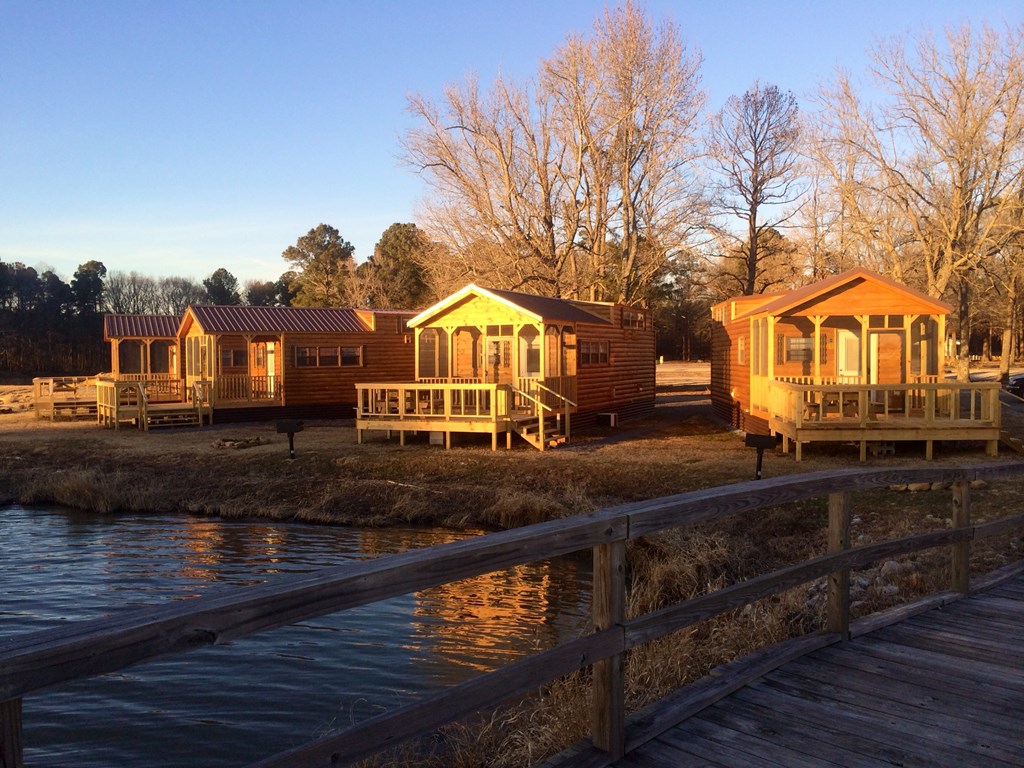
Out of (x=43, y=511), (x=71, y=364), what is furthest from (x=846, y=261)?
(x=71, y=364)

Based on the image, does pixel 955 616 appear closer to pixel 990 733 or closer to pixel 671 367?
pixel 990 733

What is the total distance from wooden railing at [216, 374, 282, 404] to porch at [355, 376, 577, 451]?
636 centimetres

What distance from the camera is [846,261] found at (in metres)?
31.9

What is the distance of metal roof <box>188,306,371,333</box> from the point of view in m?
26.1

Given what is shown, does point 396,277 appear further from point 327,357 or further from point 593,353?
point 593,353

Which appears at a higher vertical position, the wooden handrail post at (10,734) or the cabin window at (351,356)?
the cabin window at (351,356)

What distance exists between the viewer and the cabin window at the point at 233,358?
29.7m

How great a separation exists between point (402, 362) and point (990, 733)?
26.1m

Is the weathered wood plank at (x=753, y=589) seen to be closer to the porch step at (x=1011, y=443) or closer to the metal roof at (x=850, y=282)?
the porch step at (x=1011, y=443)

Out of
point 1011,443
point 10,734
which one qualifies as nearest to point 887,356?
point 1011,443

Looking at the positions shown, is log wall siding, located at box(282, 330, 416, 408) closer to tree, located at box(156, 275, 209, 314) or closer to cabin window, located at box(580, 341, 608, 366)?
cabin window, located at box(580, 341, 608, 366)

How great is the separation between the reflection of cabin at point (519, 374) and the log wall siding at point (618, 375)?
0.03 m

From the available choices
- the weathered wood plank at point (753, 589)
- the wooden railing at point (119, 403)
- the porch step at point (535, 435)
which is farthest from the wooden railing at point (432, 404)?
the weathered wood plank at point (753, 589)

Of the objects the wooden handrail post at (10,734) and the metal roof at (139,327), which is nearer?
the wooden handrail post at (10,734)
